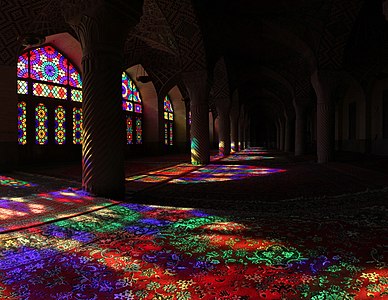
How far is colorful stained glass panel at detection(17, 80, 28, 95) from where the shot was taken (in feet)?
37.4

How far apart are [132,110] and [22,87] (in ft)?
21.5

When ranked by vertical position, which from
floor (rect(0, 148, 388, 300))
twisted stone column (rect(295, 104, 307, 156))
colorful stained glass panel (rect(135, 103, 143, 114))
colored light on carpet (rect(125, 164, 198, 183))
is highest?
→ colorful stained glass panel (rect(135, 103, 143, 114))

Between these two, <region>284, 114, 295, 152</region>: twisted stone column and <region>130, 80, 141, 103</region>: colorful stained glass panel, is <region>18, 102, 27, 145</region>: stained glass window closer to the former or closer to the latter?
<region>130, 80, 141, 103</region>: colorful stained glass panel

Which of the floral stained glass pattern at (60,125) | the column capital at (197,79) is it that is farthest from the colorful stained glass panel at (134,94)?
the column capital at (197,79)

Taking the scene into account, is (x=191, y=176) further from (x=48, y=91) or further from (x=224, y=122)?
(x=224, y=122)

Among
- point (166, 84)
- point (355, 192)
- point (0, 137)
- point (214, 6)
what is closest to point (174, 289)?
point (355, 192)

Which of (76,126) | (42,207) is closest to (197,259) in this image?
(42,207)

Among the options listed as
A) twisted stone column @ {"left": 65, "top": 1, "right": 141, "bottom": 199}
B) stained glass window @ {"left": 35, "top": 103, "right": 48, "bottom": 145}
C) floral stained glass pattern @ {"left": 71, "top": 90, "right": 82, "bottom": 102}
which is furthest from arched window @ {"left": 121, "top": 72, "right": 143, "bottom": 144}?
twisted stone column @ {"left": 65, "top": 1, "right": 141, "bottom": 199}

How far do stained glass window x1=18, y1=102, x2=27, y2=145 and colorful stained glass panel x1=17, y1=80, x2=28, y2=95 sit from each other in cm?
42

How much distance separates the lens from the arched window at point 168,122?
20359mm

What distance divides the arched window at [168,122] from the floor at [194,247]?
16.1 m

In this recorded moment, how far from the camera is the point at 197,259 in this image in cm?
208

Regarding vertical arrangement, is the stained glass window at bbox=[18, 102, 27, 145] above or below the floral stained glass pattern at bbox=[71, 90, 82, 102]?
below

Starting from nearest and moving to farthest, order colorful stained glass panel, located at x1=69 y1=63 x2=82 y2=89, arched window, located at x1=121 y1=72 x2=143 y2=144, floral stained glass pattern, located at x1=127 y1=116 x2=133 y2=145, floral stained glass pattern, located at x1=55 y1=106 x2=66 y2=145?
1. floral stained glass pattern, located at x1=55 y1=106 x2=66 y2=145
2. colorful stained glass panel, located at x1=69 y1=63 x2=82 y2=89
3. arched window, located at x1=121 y1=72 x2=143 y2=144
4. floral stained glass pattern, located at x1=127 y1=116 x2=133 y2=145
